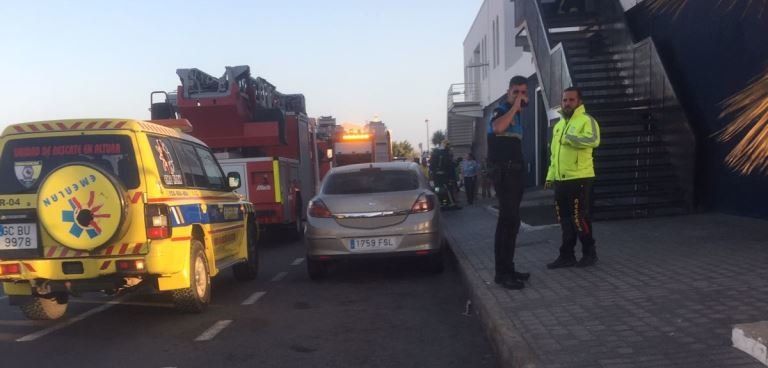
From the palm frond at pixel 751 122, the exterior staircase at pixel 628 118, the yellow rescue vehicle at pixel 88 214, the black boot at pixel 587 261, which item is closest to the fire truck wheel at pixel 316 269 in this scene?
the yellow rescue vehicle at pixel 88 214

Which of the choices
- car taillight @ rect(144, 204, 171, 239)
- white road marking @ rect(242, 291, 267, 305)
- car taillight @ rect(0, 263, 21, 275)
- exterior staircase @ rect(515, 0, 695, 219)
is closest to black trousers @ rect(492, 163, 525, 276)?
white road marking @ rect(242, 291, 267, 305)

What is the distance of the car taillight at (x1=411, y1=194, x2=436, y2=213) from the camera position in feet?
26.7

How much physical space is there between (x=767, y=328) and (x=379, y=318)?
344 cm

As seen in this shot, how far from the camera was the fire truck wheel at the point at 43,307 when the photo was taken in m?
6.47

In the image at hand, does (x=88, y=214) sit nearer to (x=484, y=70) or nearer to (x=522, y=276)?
(x=522, y=276)

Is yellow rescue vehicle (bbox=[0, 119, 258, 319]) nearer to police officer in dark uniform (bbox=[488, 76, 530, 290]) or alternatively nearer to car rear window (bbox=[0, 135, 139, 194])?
car rear window (bbox=[0, 135, 139, 194])

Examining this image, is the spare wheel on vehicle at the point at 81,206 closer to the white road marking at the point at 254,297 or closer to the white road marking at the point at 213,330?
the white road marking at the point at 213,330

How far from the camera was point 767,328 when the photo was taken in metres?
4.02

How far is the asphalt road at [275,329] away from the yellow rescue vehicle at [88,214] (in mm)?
439

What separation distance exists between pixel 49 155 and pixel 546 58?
33.0 ft

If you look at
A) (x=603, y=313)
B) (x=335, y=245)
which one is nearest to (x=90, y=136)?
(x=335, y=245)

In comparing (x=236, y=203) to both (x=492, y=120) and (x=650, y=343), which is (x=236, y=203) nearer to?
(x=492, y=120)

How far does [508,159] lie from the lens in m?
6.35

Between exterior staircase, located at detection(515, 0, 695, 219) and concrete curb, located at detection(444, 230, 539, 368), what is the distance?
499cm
